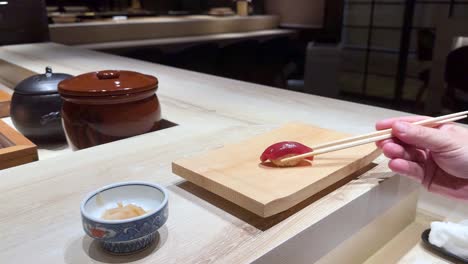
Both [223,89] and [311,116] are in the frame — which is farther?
[223,89]

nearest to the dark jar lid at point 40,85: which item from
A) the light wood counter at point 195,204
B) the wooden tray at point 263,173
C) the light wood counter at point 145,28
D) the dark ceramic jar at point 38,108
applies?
the dark ceramic jar at point 38,108

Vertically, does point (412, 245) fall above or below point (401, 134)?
below

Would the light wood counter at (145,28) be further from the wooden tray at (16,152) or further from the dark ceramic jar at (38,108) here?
the wooden tray at (16,152)

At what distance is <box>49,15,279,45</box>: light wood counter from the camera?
174 inches

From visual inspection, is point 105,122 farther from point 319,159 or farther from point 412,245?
point 412,245

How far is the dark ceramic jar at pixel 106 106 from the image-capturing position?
3.76 feet

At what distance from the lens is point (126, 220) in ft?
2.11

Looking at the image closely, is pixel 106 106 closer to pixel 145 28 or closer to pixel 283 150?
pixel 283 150

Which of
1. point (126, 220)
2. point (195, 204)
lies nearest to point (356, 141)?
point (195, 204)

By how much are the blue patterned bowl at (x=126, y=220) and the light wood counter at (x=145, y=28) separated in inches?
157

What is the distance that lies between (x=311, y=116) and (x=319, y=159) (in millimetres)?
540

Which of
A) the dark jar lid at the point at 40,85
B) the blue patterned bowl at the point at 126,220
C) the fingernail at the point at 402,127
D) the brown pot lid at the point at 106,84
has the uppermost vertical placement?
the brown pot lid at the point at 106,84

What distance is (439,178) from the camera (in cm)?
97

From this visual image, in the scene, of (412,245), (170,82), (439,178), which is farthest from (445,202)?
(170,82)
